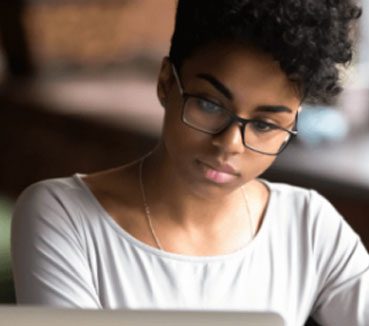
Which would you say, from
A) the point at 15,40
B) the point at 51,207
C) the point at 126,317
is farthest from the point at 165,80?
the point at 15,40

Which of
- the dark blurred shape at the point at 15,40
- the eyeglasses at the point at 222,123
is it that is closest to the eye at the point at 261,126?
the eyeglasses at the point at 222,123

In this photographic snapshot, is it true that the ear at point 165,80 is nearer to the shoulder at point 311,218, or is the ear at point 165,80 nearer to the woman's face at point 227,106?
the woman's face at point 227,106

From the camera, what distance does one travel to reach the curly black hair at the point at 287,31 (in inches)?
36.9

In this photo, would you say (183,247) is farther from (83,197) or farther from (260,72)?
(260,72)

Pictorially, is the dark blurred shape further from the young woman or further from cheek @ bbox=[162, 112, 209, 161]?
cheek @ bbox=[162, 112, 209, 161]

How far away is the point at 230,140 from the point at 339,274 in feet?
0.88

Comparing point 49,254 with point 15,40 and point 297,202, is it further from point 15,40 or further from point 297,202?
point 15,40

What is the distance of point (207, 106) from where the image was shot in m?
0.98

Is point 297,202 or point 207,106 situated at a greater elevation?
point 207,106

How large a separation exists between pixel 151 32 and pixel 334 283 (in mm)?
3079

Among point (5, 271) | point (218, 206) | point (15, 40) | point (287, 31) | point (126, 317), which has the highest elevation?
point (287, 31)

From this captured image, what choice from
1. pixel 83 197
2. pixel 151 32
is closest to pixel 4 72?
pixel 151 32

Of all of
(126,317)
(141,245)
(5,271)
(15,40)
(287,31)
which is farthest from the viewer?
(15,40)

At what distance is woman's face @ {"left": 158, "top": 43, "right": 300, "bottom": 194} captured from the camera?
0.95 meters
